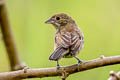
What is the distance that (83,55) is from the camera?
7.50 m

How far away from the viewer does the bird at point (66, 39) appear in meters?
4.73

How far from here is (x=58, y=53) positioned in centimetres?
463

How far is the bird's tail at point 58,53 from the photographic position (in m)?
4.44

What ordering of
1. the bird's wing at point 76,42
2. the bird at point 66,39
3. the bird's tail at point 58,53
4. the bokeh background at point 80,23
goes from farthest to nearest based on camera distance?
the bokeh background at point 80,23, the bird's wing at point 76,42, the bird at point 66,39, the bird's tail at point 58,53

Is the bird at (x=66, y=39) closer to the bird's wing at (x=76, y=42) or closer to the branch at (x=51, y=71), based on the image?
the bird's wing at (x=76, y=42)

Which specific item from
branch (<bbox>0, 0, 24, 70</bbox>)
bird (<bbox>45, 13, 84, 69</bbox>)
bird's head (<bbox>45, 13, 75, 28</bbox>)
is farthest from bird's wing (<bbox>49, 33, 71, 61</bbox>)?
branch (<bbox>0, 0, 24, 70</bbox>)

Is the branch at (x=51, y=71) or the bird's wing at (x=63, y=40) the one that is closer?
the branch at (x=51, y=71)

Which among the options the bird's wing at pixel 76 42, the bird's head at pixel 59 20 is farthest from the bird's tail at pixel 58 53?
the bird's head at pixel 59 20

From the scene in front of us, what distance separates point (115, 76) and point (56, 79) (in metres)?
3.15

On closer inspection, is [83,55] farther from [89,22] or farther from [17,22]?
[17,22]

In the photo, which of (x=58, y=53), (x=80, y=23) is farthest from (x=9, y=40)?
(x=80, y=23)

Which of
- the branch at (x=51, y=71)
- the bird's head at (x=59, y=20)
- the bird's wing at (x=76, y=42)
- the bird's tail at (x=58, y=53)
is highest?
the bird's head at (x=59, y=20)

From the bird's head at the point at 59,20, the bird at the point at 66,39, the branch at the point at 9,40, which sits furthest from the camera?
the bird's head at the point at 59,20

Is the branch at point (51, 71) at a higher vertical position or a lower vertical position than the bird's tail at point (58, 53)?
lower
